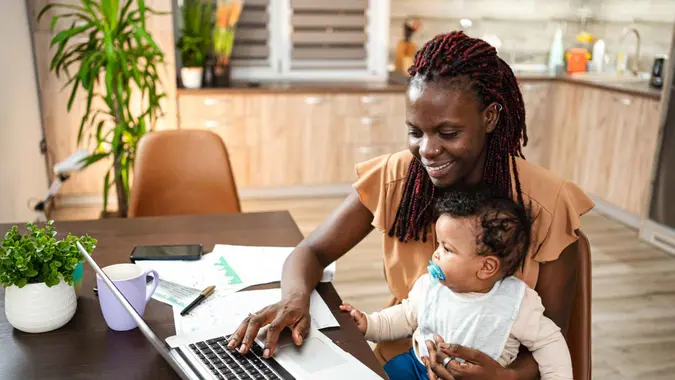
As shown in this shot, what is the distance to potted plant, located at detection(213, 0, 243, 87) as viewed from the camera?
4203mm

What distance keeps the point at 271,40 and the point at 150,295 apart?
3.68 metres

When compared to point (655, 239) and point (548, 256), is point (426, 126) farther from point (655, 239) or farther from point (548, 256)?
point (655, 239)

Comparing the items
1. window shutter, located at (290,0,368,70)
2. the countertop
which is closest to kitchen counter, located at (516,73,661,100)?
the countertop

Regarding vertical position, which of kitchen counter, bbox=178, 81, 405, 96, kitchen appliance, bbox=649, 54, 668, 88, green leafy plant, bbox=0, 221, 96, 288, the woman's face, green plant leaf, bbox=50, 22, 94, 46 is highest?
green plant leaf, bbox=50, 22, 94, 46

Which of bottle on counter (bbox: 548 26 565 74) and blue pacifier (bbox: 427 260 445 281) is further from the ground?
bottle on counter (bbox: 548 26 565 74)

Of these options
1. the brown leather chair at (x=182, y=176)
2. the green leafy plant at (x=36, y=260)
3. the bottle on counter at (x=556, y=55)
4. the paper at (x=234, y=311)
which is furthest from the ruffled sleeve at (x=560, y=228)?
the bottle on counter at (x=556, y=55)

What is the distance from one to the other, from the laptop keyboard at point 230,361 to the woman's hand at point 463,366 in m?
0.33

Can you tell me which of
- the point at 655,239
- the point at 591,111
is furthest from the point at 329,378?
the point at 591,111

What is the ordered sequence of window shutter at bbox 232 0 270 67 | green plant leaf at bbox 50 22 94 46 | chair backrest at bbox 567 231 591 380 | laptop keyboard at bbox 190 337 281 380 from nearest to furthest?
1. laptop keyboard at bbox 190 337 281 380
2. chair backrest at bbox 567 231 591 380
3. green plant leaf at bbox 50 22 94 46
4. window shutter at bbox 232 0 270 67

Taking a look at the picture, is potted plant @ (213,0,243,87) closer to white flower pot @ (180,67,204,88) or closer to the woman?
white flower pot @ (180,67,204,88)

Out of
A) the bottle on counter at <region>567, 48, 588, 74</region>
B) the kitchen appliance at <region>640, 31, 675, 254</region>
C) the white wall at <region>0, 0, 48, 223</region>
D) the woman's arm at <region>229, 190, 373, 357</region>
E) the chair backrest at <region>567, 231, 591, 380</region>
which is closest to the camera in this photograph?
the woman's arm at <region>229, 190, 373, 357</region>

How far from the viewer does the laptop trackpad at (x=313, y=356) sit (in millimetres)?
1019

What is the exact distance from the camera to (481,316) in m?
1.21

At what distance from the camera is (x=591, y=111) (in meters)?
4.26
